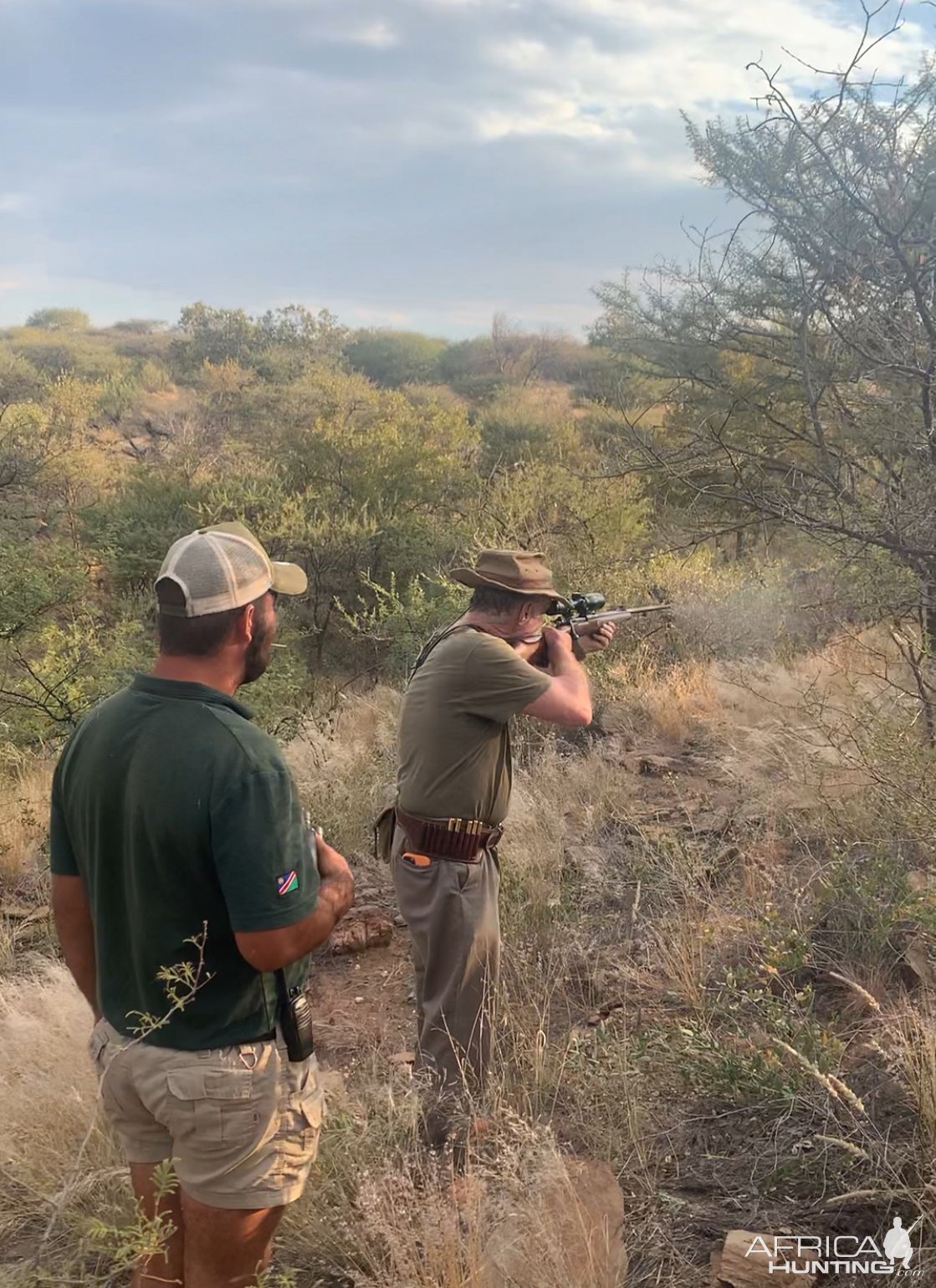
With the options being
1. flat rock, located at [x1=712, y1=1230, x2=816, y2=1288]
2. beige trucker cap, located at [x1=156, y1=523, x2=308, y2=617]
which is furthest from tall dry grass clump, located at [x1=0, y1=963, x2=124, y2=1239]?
flat rock, located at [x1=712, y1=1230, x2=816, y2=1288]

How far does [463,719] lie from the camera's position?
2785 mm

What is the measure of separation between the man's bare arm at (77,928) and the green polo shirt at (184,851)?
0.12 metres

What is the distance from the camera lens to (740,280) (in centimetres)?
569

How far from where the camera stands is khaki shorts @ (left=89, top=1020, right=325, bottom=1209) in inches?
67.1

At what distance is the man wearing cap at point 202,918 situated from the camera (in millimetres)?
1634

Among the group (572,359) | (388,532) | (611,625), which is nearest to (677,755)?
(611,625)

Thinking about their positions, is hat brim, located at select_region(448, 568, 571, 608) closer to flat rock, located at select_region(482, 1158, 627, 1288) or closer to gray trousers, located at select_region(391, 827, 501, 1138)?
gray trousers, located at select_region(391, 827, 501, 1138)

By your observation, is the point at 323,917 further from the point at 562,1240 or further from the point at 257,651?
the point at 562,1240

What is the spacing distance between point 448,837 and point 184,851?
126 cm

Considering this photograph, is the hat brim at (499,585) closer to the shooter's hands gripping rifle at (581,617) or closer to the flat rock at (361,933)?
the shooter's hands gripping rifle at (581,617)

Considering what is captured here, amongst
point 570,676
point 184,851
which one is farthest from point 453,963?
point 184,851

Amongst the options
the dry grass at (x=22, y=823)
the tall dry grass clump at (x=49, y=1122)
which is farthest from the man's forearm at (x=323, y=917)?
the dry grass at (x=22, y=823)

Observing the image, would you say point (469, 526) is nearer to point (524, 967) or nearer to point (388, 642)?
point (388, 642)

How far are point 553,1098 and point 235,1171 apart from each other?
1175mm
